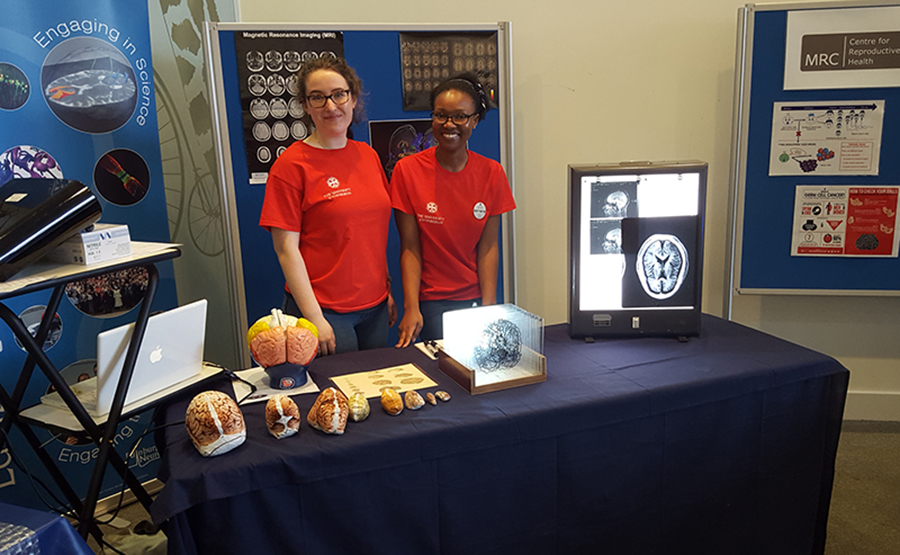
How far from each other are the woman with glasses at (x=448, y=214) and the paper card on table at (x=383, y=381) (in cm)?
40

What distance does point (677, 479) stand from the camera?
1.62 metres

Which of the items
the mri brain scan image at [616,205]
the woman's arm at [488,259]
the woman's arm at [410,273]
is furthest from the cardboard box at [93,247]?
the mri brain scan image at [616,205]

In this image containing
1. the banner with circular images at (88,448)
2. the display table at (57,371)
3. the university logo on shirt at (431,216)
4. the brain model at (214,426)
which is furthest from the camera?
the banner with circular images at (88,448)

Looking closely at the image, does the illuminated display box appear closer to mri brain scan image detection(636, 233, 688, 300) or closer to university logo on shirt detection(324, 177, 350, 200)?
mri brain scan image detection(636, 233, 688, 300)

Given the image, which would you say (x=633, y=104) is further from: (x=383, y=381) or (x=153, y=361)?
(x=153, y=361)

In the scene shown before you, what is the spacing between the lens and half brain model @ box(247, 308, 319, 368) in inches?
59.6

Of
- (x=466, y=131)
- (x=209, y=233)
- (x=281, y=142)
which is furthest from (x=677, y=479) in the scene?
(x=209, y=233)

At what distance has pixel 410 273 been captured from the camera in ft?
7.20

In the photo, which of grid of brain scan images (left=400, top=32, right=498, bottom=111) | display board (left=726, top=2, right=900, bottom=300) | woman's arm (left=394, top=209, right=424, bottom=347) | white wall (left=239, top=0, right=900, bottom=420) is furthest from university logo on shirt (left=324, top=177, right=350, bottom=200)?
display board (left=726, top=2, right=900, bottom=300)

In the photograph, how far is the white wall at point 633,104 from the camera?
2.98m

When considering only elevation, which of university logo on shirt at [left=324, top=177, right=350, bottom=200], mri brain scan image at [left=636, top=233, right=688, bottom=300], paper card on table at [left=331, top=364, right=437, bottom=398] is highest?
university logo on shirt at [left=324, top=177, right=350, bottom=200]

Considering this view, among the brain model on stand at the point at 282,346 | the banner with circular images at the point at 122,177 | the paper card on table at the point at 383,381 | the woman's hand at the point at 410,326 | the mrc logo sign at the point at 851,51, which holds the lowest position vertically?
the paper card on table at the point at 383,381

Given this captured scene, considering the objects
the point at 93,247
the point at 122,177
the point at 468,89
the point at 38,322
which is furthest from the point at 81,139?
the point at 468,89

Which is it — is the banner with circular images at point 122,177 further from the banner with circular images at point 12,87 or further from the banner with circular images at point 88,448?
the banner with circular images at point 88,448
